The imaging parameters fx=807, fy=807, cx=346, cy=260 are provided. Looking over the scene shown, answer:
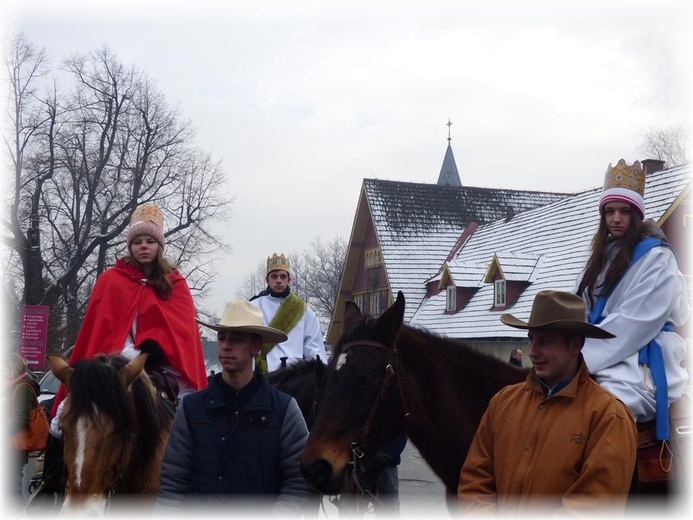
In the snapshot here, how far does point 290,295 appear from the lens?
25.7 feet

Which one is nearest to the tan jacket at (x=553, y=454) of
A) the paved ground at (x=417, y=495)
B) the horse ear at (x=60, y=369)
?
the horse ear at (x=60, y=369)

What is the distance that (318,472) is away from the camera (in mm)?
4121

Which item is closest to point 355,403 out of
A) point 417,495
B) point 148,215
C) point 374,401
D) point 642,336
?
point 374,401

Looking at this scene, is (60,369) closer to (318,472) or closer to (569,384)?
(318,472)

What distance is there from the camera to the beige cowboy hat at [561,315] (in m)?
3.67

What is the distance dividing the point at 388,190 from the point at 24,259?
19730 millimetres

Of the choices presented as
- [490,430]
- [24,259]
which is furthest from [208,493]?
[24,259]

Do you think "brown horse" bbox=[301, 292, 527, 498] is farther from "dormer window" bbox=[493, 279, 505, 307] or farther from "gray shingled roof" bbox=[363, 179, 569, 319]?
"gray shingled roof" bbox=[363, 179, 569, 319]

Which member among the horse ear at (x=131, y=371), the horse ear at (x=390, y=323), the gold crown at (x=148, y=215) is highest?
the gold crown at (x=148, y=215)

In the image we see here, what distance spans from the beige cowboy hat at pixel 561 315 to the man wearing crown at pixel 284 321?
4.02m

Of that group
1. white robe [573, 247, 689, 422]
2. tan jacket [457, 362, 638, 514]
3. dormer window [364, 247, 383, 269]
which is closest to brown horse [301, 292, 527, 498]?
white robe [573, 247, 689, 422]

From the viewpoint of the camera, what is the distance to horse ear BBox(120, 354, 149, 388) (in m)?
4.78

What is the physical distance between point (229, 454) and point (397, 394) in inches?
44.1

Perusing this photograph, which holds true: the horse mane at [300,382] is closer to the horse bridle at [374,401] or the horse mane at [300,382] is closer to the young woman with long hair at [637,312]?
the horse bridle at [374,401]
